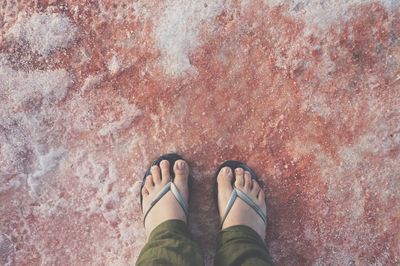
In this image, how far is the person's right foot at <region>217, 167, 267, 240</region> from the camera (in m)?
1.97

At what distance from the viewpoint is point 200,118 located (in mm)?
2031

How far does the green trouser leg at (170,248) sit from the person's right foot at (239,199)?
0.20 metres

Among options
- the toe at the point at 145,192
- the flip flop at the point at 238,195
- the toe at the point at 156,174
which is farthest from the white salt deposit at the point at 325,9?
the toe at the point at 145,192

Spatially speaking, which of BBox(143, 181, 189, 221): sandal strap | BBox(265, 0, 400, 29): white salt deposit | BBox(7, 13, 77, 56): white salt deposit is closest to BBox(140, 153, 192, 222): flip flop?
BBox(143, 181, 189, 221): sandal strap

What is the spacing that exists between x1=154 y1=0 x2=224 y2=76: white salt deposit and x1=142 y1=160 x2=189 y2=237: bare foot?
1.38ft

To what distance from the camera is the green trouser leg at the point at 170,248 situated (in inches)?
67.2

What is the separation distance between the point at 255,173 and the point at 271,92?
1.19 ft

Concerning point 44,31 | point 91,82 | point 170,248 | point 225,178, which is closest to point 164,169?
point 225,178

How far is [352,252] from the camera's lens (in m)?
1.98

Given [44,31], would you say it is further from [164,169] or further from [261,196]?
[261,196]

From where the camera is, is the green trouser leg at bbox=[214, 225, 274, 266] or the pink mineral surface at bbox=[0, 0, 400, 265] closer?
the green trouser leg at bbox=[214, 225, 274, 266]

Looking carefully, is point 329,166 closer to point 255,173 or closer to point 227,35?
point 255,173

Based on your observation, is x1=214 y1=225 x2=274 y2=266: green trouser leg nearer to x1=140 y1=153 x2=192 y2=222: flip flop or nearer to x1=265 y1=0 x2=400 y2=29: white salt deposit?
x1=140 y1=153 x2=192 y2=222: flip flop

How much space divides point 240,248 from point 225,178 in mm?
321
